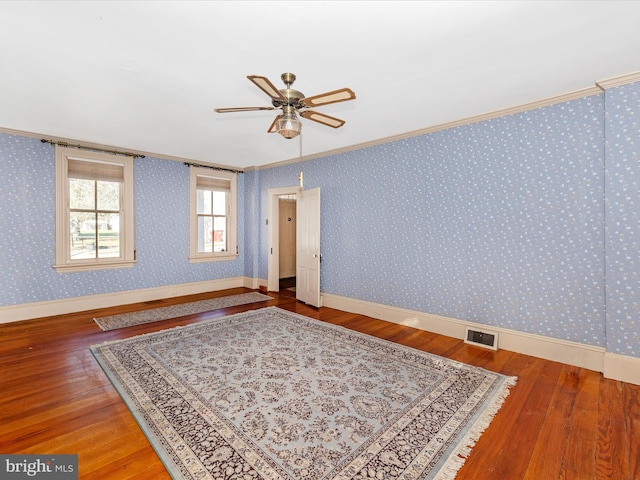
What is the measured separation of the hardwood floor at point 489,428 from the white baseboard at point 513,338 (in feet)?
0.34

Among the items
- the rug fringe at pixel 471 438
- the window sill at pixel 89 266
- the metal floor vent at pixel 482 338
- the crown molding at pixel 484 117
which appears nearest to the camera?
the rug fringe at pixel 471 438

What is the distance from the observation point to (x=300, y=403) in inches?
99.1

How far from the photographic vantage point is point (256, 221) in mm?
7121

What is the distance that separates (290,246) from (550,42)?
7.19 meters

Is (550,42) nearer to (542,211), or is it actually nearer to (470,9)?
(470,9)

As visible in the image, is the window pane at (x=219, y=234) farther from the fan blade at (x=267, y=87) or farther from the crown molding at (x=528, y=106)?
the fan blade at (x=267, y=87)

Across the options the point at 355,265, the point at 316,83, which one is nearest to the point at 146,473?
the point at 316,83

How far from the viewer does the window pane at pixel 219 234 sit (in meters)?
6.97

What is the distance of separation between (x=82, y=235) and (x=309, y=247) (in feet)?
12.8

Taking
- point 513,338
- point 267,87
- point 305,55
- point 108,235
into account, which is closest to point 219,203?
point 108,235

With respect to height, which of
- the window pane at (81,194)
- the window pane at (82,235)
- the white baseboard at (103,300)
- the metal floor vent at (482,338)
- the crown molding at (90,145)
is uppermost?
the crown molding at (90,145)

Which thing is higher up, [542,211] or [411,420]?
[542,211]

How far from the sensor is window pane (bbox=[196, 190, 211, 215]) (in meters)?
6.64

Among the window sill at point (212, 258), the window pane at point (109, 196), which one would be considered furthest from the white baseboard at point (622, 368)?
the window pane at point (109, 196)
